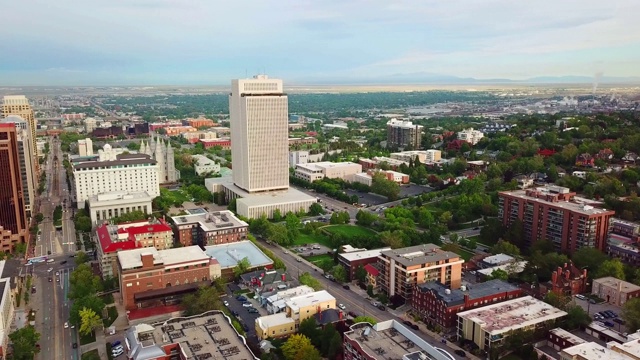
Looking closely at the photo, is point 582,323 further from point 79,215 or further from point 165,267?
point 79,215

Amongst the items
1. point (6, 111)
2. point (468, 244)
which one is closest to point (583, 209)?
point (468, 244)

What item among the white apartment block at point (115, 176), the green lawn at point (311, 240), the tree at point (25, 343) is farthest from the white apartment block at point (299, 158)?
the tree at point (25, 343)

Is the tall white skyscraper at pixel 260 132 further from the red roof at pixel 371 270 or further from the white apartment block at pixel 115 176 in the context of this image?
the red roof at pixel 371 270

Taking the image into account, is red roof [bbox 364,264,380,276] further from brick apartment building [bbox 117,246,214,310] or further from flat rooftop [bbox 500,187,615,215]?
flat rooftop [bbox 500,187,615,215]

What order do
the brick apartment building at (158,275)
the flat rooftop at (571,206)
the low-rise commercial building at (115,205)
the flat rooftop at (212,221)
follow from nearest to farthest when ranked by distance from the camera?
the brick apartment building at (158,275) < the flat rooftop at (571,206) < the flat rooftop at (212,221) < the low-rise commercial building at (115,205)

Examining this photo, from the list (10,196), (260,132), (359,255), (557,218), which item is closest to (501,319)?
(359,255)

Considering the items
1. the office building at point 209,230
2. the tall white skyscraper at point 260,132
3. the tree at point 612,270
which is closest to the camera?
the tree at point 612,270
